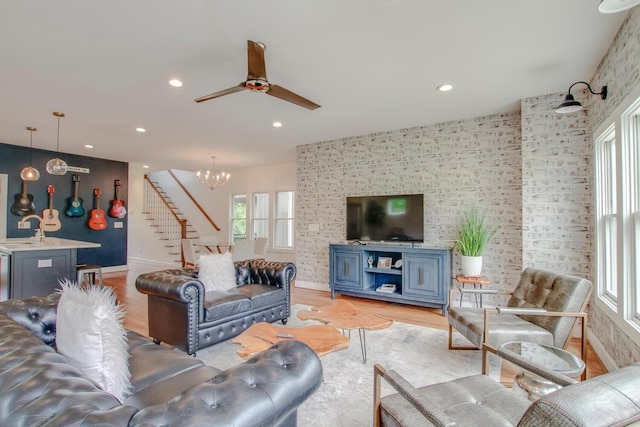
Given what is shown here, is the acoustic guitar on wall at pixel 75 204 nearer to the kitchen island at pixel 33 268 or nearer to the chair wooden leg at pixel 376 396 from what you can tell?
the kitchen island at pixel 33 268

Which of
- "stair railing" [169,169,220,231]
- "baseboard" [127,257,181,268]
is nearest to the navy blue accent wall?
"baseboard" [127,257,181,268]

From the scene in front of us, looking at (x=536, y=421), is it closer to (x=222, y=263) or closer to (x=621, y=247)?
(x=621, y=247)

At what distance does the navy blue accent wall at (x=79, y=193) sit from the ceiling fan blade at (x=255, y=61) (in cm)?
663

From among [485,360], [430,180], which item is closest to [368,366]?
[485,360]

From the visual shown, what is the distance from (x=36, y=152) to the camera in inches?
255

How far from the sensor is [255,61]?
2486 mm

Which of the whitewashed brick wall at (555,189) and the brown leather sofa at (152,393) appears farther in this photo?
the whitewashed brick wall at (555,189)

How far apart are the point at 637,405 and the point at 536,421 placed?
246mm

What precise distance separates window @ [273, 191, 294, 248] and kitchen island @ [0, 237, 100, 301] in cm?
417

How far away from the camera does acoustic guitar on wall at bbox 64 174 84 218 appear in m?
6.88

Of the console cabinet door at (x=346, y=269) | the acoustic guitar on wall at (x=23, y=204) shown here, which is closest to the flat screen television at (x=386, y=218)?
the console cabinet door at (x=346, y=269)

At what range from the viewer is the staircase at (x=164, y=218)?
8805 millimetres

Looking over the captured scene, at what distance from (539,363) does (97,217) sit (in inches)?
334

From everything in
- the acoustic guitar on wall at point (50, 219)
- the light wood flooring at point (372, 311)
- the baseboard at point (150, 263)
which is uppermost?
the acoustic guitar on wall at point (50, 219)
